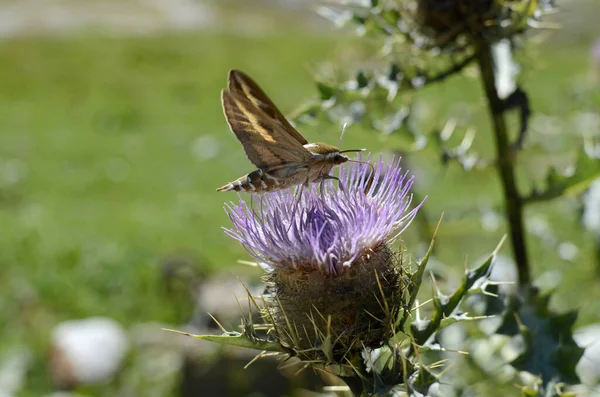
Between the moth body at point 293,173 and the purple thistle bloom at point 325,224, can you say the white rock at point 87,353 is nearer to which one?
the purple thistle bloom at point 325,224

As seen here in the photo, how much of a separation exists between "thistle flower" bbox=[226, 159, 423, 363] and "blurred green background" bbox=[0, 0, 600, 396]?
0.26 metres

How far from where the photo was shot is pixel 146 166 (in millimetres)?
15453

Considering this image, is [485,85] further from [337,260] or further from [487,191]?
[487,191]

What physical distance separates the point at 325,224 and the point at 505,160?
4.29 ft

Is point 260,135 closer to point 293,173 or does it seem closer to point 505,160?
point 293,173

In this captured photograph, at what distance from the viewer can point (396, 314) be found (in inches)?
96.7

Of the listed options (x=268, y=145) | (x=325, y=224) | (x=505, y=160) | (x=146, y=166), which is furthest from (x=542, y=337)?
(x=146, y=166)

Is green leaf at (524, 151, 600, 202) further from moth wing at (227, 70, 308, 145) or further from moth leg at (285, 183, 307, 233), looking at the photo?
moth wing at (227, 70, 308, 145)

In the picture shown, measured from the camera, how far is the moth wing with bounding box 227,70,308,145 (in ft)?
7.93

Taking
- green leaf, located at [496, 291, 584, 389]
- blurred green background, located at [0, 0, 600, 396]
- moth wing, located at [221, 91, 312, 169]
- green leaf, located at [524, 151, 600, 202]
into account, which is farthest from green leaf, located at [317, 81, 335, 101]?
green leaf, located at [496, 291, 584, 389]

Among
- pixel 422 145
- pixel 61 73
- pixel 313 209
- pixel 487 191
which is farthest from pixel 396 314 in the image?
pixel 61 73

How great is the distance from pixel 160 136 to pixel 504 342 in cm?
1533

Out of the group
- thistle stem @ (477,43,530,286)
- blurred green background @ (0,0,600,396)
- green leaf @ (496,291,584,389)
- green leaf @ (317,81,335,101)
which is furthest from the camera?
blurred green background @ (0,0,600,396)

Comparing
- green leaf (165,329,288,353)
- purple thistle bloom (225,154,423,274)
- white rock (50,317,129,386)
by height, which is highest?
purple thistle bloom (225,154,423,274)
